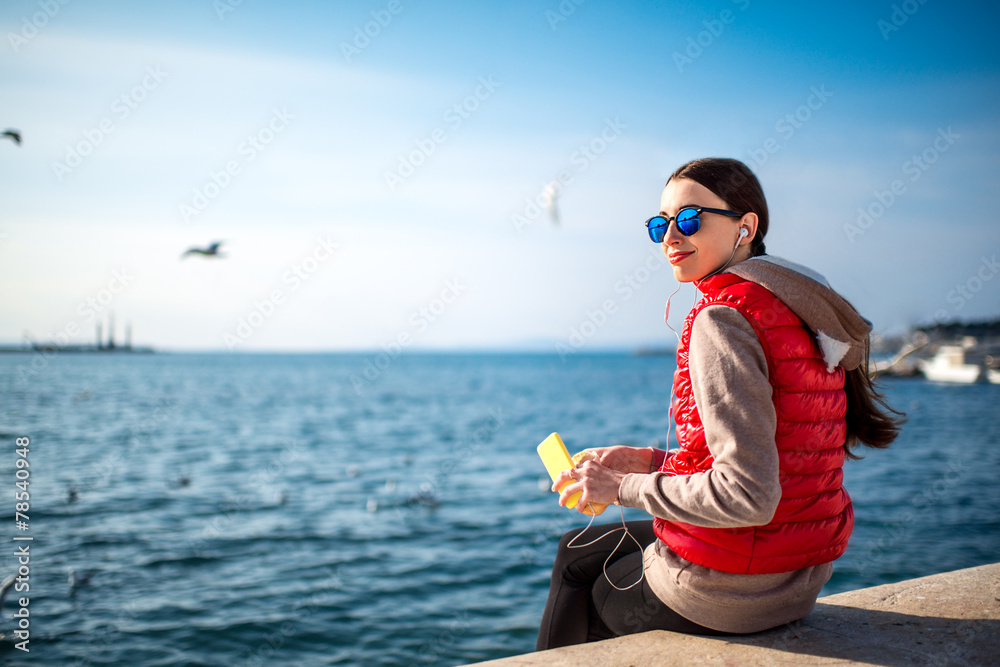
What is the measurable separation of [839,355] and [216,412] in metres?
34.9

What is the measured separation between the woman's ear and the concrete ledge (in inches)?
49.7

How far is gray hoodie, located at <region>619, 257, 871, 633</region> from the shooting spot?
161cm

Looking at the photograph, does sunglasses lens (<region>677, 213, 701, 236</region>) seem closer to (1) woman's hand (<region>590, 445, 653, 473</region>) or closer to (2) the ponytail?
(2) the ponytail

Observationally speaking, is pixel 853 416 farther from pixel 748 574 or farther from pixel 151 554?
pixel 151 554

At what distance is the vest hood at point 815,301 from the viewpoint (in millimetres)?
1742

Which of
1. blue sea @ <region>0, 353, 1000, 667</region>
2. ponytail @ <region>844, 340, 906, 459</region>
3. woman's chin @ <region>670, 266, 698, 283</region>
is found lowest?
blue sea @ <region>0, 353, 1000, 667</region>

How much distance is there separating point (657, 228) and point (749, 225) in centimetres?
27

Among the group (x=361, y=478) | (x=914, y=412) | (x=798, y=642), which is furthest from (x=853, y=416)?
(x=914, y=412)

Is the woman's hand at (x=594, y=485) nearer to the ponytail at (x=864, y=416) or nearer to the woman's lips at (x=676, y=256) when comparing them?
the woman's lips at (x=676, y=256)

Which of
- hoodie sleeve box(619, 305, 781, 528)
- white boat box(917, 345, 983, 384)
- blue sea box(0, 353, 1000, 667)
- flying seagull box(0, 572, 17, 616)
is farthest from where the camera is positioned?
white boat box(917, 345, 983, 384)

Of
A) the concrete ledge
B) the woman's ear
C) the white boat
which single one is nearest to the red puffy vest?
the woman's ear

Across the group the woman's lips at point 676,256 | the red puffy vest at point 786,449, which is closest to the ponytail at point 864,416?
the red puffy vest at point 786,449

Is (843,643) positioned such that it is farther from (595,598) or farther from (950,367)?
(950,367)

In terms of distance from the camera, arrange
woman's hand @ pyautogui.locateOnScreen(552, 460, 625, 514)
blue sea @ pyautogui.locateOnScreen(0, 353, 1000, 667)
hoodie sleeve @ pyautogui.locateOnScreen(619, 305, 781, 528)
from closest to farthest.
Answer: hoodie sleeve @ pyautogui.locateOnScreen(619, 305, 781, 528), woman's hand @ pyautogui.locateOnScreen(552, 460, 625, 514), blue sea @ pyautogui.locateOnScreen(0, 353, 1000, 667)
